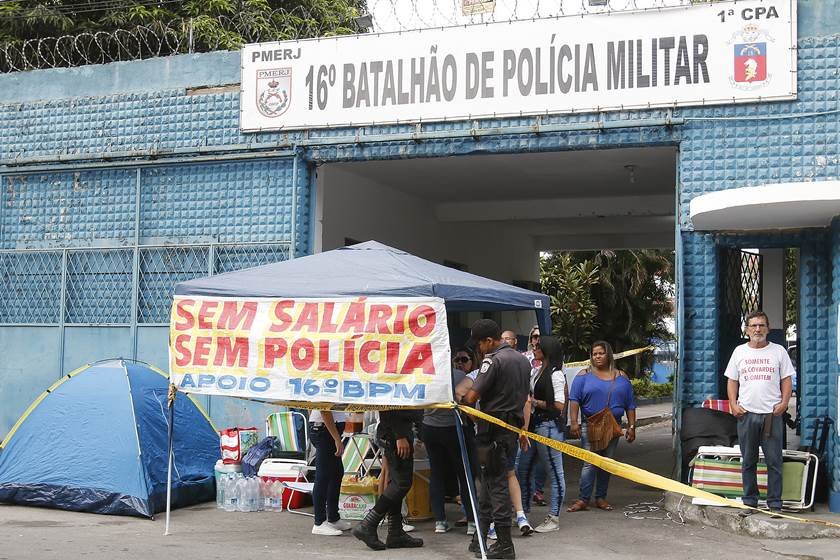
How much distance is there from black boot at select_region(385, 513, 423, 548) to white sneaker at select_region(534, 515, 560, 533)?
1179 millimetres

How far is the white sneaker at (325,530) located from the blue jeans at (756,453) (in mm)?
3496

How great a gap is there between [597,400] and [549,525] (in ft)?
4.89

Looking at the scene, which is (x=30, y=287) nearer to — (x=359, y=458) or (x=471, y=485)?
(x=359, y=458)

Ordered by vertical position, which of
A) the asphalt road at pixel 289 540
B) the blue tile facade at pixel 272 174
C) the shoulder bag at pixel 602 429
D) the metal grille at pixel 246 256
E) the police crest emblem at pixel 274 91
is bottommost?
the asphalt road at pixel 289 540

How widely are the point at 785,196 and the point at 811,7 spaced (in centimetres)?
273

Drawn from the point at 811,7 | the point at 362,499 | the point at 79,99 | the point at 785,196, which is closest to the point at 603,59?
the point at 811,7

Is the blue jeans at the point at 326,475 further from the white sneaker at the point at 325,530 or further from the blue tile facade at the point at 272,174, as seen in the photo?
the blue tile facade at the point at 272,174

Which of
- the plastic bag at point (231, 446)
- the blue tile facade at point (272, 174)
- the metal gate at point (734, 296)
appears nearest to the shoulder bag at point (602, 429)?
the blue tile facade at point (272, 174)

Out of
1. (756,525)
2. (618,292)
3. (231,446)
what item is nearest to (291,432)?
(231,446)

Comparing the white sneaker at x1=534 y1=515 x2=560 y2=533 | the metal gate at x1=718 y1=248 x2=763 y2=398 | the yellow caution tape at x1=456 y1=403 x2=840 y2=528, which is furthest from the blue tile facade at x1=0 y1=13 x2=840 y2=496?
the white sneaker at x1=534 y1=515 x2=560 y2=533

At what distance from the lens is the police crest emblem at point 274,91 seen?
473 inches

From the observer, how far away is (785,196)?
8.66 m

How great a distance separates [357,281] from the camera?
7.93 meters

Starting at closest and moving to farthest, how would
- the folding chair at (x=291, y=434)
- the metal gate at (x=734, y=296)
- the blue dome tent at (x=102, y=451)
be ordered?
the blue dome tent at (x=102, y=451), the folding chair at (x=291, y=434), the metal gate at (x=734, y=296)
